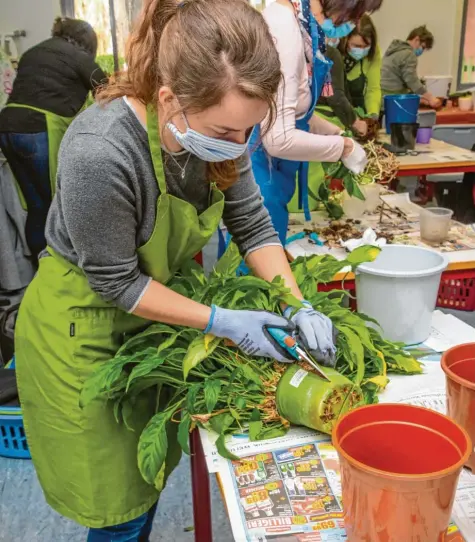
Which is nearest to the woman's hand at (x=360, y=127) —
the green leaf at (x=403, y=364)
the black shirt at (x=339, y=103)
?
the black shirt at (x=339, y=103)

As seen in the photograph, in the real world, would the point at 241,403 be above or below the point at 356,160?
below

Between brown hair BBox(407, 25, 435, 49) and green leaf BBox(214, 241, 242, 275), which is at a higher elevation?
brown hair BBox(407, 25, 435, 49)

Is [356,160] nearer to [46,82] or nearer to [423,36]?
[46,82]

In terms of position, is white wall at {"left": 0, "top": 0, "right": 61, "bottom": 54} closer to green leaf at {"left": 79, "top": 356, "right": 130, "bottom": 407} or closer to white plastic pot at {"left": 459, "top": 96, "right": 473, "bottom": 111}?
white plastic pot at {"left": 459, "top": 96, "right": 473, "bottom": 111}

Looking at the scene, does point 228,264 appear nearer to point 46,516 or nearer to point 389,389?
point 389,389

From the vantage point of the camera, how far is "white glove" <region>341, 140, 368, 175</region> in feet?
7.18

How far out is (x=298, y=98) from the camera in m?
2.01

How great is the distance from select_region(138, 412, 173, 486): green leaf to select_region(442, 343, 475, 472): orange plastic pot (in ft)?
1.62

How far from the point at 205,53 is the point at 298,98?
3.36 feet

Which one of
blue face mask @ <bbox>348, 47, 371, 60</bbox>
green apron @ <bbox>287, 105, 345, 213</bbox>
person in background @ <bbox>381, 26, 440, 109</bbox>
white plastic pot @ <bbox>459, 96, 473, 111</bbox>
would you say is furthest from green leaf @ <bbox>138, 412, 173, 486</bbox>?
person in background @ <bbox>381, 26, 440, 109</bbox>

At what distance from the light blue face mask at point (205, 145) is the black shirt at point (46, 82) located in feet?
6.54

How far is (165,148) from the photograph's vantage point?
3.91ft

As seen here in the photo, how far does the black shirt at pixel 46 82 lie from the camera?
9.75 feet

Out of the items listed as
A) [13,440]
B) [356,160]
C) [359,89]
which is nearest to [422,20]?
[359,89]
